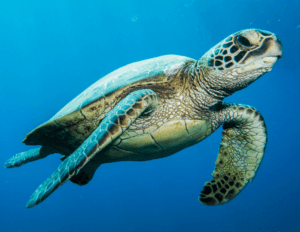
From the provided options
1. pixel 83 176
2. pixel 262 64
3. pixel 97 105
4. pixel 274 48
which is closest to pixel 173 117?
pixel 97 105

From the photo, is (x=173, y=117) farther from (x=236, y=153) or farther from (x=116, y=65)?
(x=116, y=65)

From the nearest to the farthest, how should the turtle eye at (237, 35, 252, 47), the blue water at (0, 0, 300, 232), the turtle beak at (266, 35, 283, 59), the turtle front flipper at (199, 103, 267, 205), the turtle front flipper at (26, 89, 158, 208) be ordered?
the turtle front flipper at (26, 89, 158, 208) → the turtle beak at (266, 35, 283, 59) → the turtle eye at (237, 35, 252, 47) → the turtle front flipper at (199, 103, 267, 205) → the blue water at (0, 0, 300, 232)

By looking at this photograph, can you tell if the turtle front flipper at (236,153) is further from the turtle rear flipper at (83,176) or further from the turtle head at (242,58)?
the turtle rear flipper at (83,176)

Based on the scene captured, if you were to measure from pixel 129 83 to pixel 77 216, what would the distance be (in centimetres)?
2743

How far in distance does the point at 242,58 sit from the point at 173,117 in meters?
1.03

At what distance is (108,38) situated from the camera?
130ft

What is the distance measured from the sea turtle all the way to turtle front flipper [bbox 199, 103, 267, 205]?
0.01m

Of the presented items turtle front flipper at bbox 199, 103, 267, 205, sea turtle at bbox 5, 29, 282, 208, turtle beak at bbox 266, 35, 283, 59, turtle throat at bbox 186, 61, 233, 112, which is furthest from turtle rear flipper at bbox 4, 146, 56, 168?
turtle beak at bbox 266, 35, 283, 59

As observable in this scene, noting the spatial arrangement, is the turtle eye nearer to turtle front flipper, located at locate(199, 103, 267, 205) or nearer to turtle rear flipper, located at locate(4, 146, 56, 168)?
turtle front flipper, located at locate(199, 103, 267, 205)

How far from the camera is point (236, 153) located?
117 inches

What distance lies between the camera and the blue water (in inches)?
793

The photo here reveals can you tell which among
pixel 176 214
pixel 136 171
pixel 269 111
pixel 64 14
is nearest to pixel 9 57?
pixel 64 14

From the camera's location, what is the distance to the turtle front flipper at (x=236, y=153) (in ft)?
8.99

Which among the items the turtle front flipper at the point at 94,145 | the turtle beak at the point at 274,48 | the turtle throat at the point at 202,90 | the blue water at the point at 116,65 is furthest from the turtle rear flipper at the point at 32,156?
the blue water at the point at 116,65
